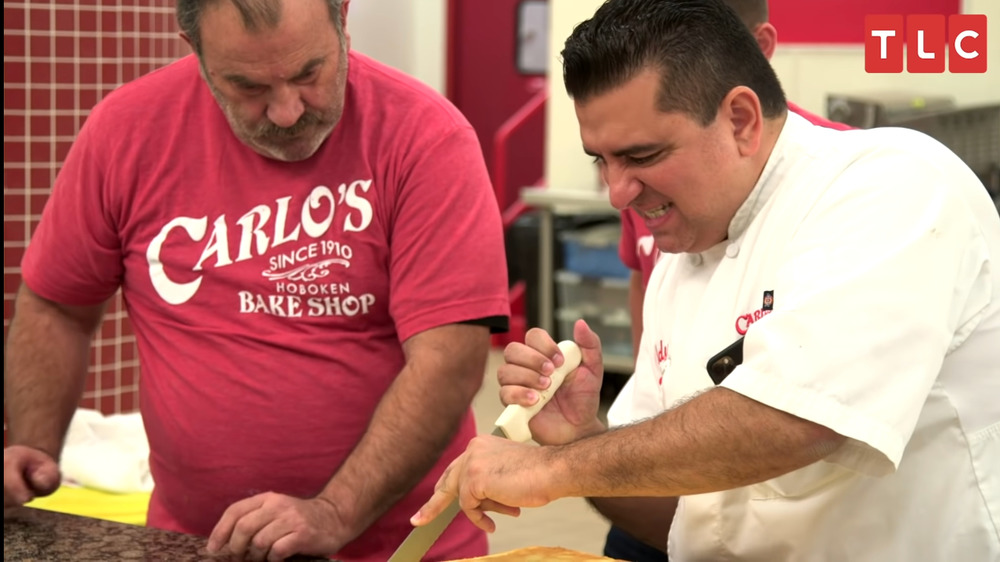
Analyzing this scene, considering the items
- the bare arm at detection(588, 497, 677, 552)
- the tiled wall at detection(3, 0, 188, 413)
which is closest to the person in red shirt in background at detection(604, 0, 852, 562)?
the bare arm at detection(588, 497, 677, 552)

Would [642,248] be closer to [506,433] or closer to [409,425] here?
[409,425]

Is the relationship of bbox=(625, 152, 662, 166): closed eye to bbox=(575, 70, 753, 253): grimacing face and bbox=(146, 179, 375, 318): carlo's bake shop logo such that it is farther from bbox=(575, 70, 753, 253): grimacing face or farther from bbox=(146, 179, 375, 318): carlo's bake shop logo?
bbox=(146, 179, 375, 318): carlo's bake shop logo

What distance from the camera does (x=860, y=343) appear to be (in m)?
1.21

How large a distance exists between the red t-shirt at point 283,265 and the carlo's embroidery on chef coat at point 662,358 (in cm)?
31

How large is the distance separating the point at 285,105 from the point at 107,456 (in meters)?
1.50

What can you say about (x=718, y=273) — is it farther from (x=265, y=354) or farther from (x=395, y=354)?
(x=265, y=354)

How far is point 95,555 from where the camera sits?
1.51 metres

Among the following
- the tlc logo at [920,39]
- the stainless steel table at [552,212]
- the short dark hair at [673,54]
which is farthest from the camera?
the stainless steel table at [552,212]

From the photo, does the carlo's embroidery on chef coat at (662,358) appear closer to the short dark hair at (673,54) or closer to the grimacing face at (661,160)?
the grimacing face at (661,160)

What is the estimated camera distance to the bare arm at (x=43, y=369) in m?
1.98

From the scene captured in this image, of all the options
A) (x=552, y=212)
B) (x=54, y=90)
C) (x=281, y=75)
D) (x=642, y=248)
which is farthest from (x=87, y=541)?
(x=552, y=212)

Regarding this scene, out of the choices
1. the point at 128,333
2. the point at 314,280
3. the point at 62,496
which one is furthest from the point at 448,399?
the point at 128,333

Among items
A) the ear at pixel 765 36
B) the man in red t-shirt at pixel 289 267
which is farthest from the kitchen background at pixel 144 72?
the man in red t-shirt at pixel 289 267

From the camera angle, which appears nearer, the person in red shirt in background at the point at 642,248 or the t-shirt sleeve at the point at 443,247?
the t-shirt sleeve at the point at 443,247
